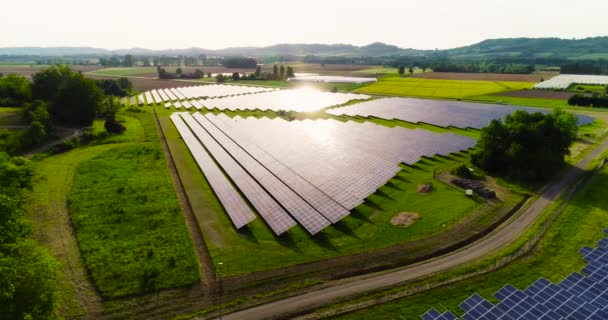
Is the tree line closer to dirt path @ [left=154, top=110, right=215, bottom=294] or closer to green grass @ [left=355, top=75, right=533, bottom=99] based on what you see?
dirt path @ [left=154, top=110, right=215, bottom=294]

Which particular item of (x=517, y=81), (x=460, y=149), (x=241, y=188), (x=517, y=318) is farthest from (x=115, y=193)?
(x=517, y=81)

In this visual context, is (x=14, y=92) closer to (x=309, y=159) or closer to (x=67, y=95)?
(x=67, y=95)

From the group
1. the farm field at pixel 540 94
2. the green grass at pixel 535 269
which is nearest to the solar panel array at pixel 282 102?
the farm field at pixel 540 94

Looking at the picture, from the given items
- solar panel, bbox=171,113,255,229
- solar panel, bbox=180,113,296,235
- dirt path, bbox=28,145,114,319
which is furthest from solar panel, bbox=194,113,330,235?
dirt path, bbox=28,145,114,319

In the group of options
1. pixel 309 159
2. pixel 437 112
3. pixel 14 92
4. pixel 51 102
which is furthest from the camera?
pixel 437 112

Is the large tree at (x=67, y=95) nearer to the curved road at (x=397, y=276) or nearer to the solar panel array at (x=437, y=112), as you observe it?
the solar panel array at (x=437, y=112)

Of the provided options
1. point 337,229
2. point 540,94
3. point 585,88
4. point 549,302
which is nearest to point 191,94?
point 337,229

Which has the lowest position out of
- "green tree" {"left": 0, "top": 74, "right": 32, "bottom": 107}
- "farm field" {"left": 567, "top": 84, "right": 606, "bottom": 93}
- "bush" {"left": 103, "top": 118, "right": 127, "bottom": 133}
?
"bush" {"left": 103, "top": 118, "right": 127, "bottom": 133}
